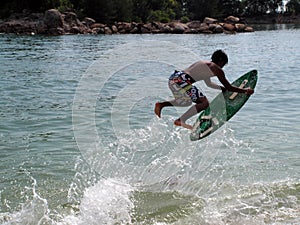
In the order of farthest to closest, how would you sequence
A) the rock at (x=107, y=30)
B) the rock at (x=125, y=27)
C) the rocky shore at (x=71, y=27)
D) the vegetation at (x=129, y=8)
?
the vegetation at (x=129, y=8) → the rock at (x=125, y=27) → the rock at (x=107, y=30) → the rocky shore at (x=71, y=27)

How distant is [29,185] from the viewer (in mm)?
7746

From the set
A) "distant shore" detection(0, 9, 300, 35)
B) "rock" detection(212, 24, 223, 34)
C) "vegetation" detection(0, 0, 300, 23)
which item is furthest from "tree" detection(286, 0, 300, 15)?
"rock" detection(212, 24, 223, 34)

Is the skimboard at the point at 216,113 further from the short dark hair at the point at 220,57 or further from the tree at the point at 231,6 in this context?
the tree at the point at 231,6

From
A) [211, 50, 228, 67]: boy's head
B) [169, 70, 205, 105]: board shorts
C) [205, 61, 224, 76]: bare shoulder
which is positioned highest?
[211, 50, 228, 67]: boy's head

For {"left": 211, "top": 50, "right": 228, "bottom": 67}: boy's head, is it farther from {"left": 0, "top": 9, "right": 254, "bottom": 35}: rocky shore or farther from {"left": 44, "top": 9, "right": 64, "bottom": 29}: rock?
{"left": 44, "top": 9, "right": 64, "bottom": 29}: rock

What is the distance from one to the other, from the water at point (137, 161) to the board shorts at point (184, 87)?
1.31 metres

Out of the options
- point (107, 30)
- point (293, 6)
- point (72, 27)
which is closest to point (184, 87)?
point (72, 27)

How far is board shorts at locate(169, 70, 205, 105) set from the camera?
8.19 metres

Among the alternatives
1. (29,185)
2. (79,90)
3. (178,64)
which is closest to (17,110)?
(79,90)

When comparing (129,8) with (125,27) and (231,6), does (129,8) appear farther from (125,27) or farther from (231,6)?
(231,6)

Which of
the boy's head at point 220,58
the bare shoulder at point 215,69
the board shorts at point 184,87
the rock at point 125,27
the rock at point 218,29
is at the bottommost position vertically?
the rock at point 218,29

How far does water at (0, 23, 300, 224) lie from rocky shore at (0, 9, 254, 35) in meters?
36.9

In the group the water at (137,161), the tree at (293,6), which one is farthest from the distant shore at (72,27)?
the tree at (293,6)

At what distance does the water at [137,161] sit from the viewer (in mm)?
6734
